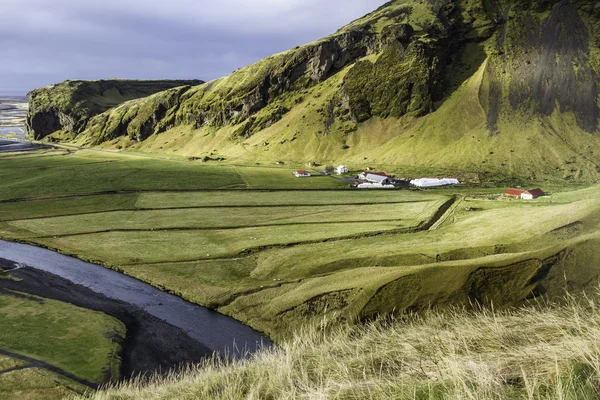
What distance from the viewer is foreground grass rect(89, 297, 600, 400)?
8.10 meters

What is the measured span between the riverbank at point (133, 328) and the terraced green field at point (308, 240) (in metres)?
6.45

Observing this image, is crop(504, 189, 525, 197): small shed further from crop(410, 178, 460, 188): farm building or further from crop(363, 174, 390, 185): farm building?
crop(363, 174, 390, 185): farm building

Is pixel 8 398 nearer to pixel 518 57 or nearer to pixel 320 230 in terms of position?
pixel 320 230

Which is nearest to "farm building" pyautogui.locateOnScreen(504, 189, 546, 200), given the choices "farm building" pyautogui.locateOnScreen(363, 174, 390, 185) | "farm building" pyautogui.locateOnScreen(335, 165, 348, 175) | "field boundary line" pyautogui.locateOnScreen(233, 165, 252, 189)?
"farm building" pyautogui.locateOnScreen(363, 174, 390, 185)

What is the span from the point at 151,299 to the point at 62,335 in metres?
11.3

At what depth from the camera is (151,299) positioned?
50969 millimetres

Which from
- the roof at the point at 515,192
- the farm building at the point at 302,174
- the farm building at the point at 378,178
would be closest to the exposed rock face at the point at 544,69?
the farm building at the point at 378,178

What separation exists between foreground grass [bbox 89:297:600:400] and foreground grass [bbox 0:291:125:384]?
24.1m

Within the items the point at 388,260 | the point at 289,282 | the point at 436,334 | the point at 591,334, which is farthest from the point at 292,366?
the point at 388,260

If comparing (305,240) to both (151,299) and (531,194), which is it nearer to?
(151,299)

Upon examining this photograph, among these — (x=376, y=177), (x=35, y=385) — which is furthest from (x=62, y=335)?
(x=376, y=177)

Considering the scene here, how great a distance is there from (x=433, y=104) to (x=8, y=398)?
170635 mm

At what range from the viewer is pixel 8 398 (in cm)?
2994

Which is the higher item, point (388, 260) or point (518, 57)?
point (518, 57)
